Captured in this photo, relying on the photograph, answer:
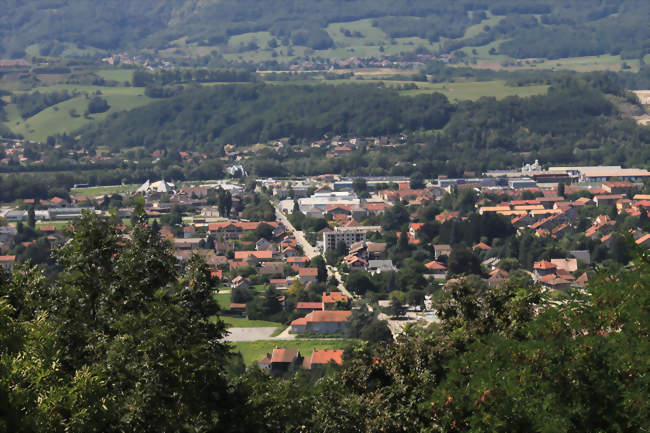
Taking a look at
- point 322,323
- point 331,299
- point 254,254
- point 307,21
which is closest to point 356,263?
point 254,254

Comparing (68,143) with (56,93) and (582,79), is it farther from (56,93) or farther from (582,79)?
(582,79)

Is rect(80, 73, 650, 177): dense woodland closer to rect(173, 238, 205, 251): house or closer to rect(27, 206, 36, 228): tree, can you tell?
rect(27, 206, 36, 228): tree

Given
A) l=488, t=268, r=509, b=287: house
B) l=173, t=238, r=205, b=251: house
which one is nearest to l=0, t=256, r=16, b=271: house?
l=173, t=238, r=205, b=251: house

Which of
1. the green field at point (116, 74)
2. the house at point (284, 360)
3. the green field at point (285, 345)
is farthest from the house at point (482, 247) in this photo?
the green field at point (116, 74)

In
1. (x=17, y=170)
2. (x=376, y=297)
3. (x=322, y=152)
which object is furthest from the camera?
(x=322, y=152)

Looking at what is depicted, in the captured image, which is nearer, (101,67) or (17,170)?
(17,170)

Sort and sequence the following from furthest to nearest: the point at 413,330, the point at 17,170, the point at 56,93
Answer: the point at 56,93 → the point at 17,170 → the point at 413,330

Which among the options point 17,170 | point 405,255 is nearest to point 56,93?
point 17,170

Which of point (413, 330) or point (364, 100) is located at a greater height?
point (413, 330)
